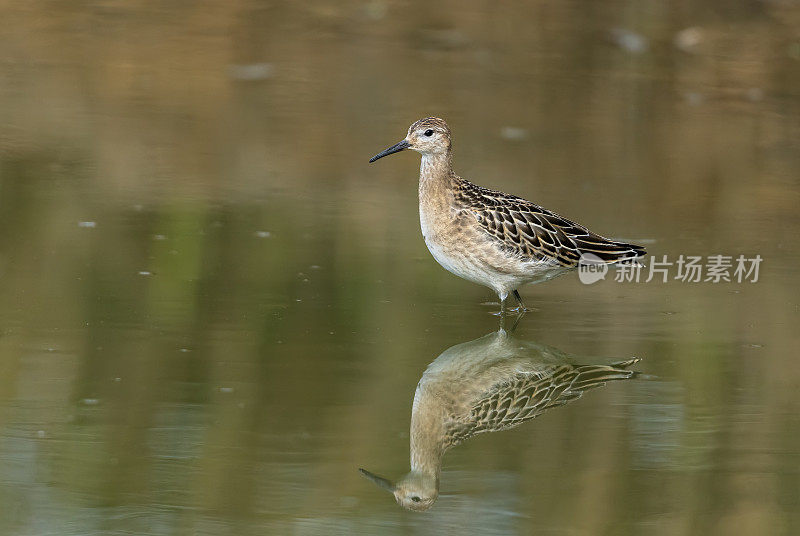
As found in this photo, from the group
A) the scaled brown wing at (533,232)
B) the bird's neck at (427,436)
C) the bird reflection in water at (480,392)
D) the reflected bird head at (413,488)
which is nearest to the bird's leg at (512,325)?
the bird reflection in water at (480,392)

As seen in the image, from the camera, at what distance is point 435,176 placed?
352 inches

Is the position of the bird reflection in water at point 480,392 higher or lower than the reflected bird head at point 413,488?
higher

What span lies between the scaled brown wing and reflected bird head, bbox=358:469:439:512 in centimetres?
283

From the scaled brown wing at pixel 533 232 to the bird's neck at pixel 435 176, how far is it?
0.10m

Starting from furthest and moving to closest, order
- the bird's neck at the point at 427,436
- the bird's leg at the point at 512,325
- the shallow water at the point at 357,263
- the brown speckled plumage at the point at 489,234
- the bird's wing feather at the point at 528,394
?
A: the brown speckled plumage at the point at 489,234 → the bird's leg at the point at 512,325 → the bird's wing feather at the point at 528,394 → the bird's neck at the point at 427,436 → the shallow water at the point at 357,263

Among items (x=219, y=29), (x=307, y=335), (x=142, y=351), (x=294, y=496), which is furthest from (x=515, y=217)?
(x=219, y=29)

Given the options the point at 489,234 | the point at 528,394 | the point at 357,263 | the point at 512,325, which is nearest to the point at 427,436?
the point at 528,394

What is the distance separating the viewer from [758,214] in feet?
36.6

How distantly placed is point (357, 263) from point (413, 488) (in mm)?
3589

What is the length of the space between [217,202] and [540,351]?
3.57 metres

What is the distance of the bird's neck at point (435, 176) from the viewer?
889 cm

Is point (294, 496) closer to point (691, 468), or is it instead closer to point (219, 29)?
point (691, 468)

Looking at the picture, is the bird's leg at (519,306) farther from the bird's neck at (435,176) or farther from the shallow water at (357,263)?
the bird's neck at (435,176)

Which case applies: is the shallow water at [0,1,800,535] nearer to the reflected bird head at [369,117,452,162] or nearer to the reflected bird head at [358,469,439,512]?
the reflected bird head at [358,469,439,512]
